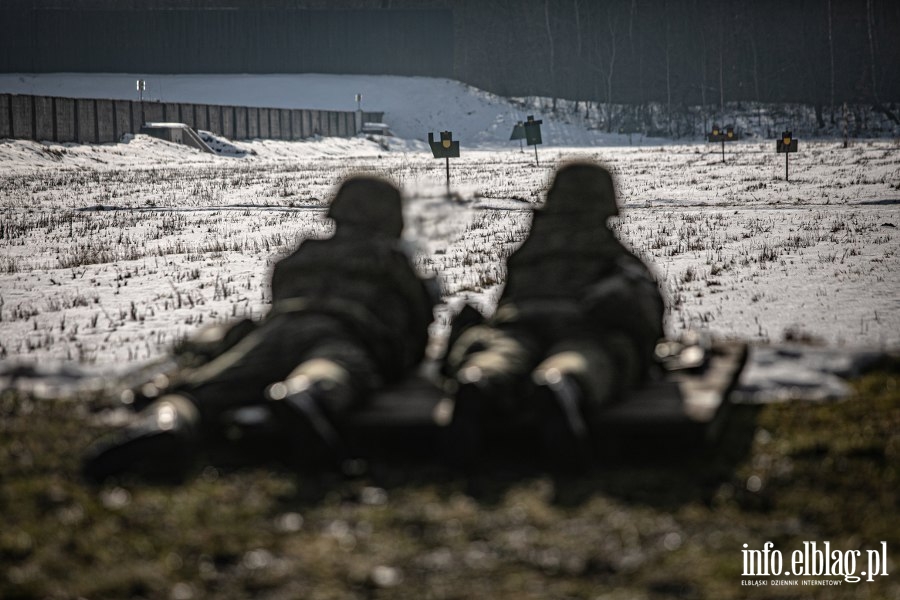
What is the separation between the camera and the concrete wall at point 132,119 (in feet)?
145

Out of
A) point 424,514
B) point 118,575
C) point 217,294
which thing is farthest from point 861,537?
point 217,294

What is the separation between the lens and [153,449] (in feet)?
14.7

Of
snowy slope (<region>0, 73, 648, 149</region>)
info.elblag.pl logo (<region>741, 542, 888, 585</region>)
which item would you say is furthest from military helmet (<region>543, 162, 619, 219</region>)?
snowy slope (<region>0, 73, 648, 149</region>)

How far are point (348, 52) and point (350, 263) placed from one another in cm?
8175

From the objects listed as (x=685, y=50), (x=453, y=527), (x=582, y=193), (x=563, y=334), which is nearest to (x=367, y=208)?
(x=582, y=193)

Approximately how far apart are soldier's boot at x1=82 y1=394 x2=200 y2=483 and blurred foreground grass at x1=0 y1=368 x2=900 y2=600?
0.10 metres

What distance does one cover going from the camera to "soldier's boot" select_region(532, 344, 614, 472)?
4.44 meters

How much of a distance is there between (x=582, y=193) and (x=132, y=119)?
50969 mm

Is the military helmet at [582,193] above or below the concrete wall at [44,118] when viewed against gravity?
below

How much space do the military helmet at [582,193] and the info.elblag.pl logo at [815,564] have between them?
2823mm

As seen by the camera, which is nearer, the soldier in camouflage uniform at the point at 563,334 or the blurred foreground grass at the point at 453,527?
the blurred foreground grass at the point at 453,527

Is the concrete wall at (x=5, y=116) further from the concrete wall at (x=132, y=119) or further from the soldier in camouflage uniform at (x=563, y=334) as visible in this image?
the soldier in camouflage uniform at (x=563, y=334)

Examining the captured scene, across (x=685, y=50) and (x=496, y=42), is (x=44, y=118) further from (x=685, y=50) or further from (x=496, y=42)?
(x=685, y=50)

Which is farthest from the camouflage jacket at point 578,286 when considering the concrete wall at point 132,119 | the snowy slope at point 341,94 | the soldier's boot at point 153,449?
the snowy slope at point 341,94
